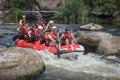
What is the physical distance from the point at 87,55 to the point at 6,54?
480cm

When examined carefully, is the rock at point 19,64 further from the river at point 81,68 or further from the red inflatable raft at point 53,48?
the red inflatable raft at point 53,48

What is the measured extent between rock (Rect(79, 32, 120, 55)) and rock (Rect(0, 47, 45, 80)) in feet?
14.9

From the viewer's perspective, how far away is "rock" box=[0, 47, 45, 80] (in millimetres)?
9109

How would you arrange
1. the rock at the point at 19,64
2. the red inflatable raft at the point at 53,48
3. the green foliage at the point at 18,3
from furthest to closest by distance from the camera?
the green foliage at the point at 18,3 → the red inflatable raft at the point at 53,48 → the rock at the point at 19,64

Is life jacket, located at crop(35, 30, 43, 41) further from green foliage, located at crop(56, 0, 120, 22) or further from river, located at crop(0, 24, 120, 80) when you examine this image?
green foliage, located at crop(56, 0, 120, 22)

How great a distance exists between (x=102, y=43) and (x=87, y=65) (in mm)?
2464

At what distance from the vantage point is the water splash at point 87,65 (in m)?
10.7

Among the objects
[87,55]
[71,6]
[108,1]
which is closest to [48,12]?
[71,6]

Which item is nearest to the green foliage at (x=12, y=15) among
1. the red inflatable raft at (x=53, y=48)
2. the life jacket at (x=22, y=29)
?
the life jacket at (x=22, y=29)

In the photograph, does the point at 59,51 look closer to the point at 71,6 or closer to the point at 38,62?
the point at 38,62

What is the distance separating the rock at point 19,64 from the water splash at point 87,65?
1.73 m

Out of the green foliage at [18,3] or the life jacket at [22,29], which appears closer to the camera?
the life jacket at [22,29]

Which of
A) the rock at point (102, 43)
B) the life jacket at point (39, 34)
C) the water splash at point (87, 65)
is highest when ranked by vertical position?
the life jacket at point (39, 34)

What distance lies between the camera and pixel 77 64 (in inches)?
473
